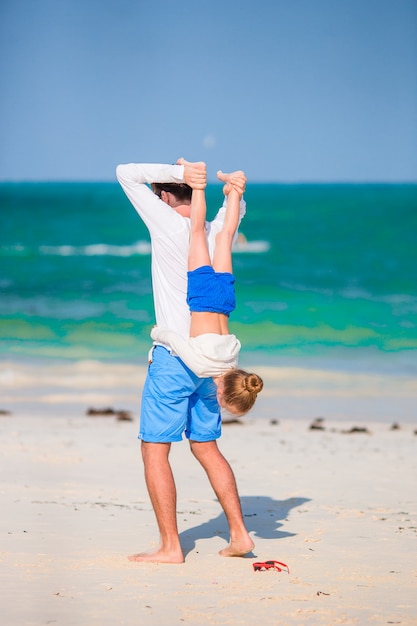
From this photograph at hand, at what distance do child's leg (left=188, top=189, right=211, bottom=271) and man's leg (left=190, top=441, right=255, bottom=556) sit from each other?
78 cm

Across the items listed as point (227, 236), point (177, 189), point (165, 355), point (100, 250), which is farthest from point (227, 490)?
point (100, 250)

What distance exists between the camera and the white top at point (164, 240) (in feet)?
14.3

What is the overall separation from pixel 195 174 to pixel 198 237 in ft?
0.81

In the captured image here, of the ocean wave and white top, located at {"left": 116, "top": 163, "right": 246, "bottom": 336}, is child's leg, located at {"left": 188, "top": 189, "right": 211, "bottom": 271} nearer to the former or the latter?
white top, located at {"left": 116, "top": 163, "right": 246, "bottom": 336}

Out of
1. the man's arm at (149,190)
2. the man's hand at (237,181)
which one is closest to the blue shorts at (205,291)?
the man's arm at (149,190)

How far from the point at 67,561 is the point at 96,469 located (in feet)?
7.42

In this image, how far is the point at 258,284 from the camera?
82.6 ft

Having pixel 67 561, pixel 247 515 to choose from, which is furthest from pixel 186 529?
pixel 67 561

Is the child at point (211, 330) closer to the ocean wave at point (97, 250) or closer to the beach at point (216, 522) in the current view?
the beach at point (216, 522)

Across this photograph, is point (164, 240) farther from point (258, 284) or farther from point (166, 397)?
point (258, 284)

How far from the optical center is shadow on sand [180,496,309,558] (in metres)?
5.05

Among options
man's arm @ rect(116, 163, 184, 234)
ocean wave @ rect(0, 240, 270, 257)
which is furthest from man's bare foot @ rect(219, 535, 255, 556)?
ocean wave @ rect(0, 240, 270, 257)

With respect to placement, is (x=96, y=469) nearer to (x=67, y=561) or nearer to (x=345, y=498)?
(x=345, y=498)

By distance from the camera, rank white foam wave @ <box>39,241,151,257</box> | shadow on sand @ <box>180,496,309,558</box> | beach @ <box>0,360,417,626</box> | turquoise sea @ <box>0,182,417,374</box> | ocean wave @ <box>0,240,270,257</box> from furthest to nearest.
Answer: white foam wave @ <box>39,241,151,257</box> → ocean wave @ <box>0,240,270,257</box> → turquoise sea @ <box>0,182,417,374</box> → shadow on sand @ <box>180,496,309,558</box> → beach @ <box>0,360,417,626</box>
